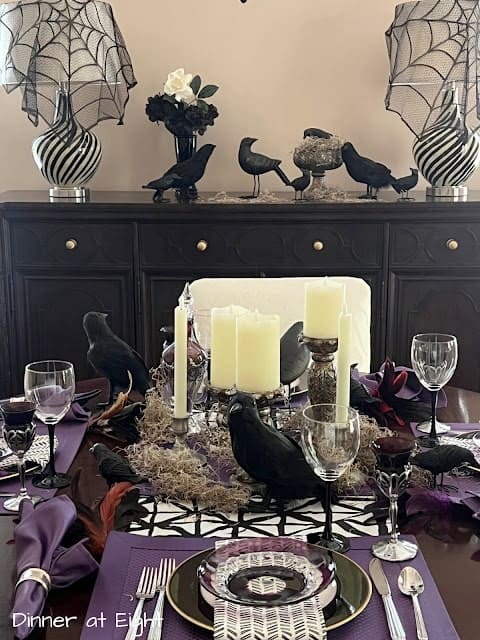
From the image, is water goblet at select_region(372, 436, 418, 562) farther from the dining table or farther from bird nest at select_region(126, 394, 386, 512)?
bird nest at select_region(126, 394, 386, 512)

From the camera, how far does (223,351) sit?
4.47ft

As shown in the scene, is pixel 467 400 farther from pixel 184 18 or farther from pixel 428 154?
pixel 184 18

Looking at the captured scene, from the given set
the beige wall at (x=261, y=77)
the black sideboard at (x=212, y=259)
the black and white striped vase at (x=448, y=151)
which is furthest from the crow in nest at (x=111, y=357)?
the beige wall at (x=261, y=77)

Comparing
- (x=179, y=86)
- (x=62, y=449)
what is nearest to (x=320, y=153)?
(x=179, y=86)

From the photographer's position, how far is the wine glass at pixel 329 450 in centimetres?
106

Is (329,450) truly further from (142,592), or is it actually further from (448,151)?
(448,151)

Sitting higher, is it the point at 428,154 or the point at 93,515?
the point at 428,154

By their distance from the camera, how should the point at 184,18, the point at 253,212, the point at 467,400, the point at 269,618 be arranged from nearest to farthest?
the point at 269,618, the point at 467,400, the point at 253,212, the point at 184,18

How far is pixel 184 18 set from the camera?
305 cm

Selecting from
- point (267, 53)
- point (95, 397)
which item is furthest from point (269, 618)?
point (267, 53)

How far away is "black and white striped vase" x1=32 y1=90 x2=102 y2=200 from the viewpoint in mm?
2785

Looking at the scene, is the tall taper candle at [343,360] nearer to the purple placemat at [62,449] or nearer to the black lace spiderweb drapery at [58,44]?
the purple placemat at [62,449]

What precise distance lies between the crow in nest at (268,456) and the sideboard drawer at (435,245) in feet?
5.25

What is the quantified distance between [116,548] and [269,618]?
269 mm
